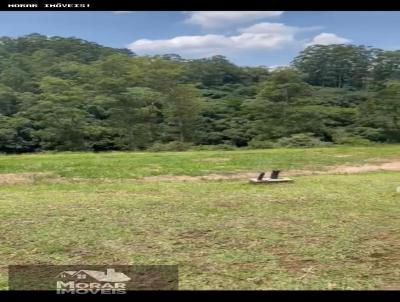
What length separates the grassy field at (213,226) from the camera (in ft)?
11.4

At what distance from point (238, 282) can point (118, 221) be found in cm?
233

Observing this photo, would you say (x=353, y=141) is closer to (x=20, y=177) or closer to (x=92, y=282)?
(x=20, y=177)

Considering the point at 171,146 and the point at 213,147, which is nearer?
the point at 213,147

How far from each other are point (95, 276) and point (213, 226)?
7.64 ft

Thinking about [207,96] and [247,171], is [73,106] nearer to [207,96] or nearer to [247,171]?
[207,96]

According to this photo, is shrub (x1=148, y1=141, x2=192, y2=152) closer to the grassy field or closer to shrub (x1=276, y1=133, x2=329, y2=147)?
the grassy field

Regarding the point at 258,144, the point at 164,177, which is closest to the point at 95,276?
the point at 164,177

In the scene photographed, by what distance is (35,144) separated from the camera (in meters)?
10.9

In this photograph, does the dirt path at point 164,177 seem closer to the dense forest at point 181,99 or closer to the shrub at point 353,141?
the dense forest at point 181,99

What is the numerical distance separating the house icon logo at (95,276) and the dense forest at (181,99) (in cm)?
371

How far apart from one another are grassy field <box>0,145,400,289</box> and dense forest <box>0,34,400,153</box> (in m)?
1.19

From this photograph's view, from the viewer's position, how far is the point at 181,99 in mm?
9992

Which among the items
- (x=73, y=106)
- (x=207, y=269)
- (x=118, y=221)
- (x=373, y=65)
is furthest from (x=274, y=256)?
(x=73, y=106)
